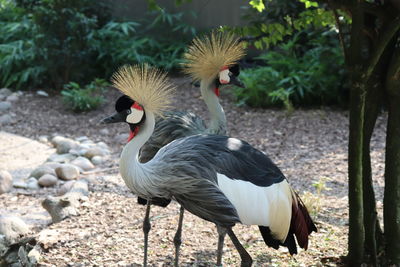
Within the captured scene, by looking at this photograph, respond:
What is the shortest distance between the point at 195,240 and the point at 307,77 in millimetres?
4464

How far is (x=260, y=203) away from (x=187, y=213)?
1.50 m

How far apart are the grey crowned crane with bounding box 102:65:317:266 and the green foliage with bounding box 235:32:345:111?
14.2 feet

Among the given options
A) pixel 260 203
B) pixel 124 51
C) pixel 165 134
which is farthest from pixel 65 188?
pixel 124 51

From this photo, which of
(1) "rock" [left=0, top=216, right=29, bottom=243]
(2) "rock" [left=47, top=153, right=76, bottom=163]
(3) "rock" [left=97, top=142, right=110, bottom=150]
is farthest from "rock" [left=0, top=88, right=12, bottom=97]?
(1) "rock" [left=0, top=216, right=29, bottom=243]

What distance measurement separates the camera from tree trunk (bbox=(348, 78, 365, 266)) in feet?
8.86

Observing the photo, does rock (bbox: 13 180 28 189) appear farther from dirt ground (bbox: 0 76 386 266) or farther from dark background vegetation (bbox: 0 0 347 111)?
dark background vegetation (bbox: 0 0 347 111)

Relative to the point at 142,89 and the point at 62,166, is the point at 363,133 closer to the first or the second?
the point at 142,89

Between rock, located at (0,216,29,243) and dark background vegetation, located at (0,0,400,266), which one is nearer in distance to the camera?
dark background vegetation, located at (0,0,400,266)

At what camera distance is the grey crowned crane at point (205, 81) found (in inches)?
141

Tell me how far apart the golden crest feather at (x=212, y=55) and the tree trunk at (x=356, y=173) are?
1.02m

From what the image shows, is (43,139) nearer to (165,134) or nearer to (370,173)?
(165,134)

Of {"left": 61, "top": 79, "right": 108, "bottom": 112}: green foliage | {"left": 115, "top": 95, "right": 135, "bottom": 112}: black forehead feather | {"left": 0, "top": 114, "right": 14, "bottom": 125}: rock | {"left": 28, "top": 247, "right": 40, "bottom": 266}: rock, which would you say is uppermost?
{"left": 115, "top": 95, "right": 135, "bottom": 112}: black forehead feather

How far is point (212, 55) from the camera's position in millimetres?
3682

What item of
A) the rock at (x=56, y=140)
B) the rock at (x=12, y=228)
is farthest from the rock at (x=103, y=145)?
the rock at (x=12, y=228)
